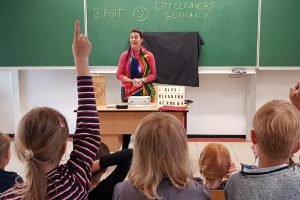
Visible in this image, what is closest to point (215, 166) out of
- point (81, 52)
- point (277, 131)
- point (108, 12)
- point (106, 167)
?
point (106, 167)

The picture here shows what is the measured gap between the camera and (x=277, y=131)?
116 centimetres

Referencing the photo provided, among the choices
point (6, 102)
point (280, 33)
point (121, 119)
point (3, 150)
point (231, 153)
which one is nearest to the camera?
point (3, 150)

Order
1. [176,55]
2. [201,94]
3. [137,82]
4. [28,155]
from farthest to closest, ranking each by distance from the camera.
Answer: [201,94], [176,55], [137,82], [28,155]

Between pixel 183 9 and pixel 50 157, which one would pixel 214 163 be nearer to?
pixel 50 157

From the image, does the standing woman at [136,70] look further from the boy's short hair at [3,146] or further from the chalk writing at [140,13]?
the boy's short hair at [3,146]

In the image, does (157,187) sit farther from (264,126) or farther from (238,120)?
(238,120)

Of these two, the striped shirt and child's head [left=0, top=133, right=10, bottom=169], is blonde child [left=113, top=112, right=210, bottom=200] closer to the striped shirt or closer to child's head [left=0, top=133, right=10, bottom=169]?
the striped shirt

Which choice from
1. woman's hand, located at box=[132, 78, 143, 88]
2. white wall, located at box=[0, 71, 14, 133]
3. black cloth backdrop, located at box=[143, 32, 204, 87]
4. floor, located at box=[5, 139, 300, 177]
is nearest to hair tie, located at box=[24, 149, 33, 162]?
floor, located at box=[5, 139, 300, 177]

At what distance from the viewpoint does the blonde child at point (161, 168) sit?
1151 millimetres

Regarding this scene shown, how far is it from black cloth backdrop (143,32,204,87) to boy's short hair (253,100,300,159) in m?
3.63

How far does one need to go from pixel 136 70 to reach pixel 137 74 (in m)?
0.05

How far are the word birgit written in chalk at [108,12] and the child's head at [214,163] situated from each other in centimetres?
338

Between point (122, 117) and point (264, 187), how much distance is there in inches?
105

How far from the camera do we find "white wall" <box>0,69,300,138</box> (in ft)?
16.8
